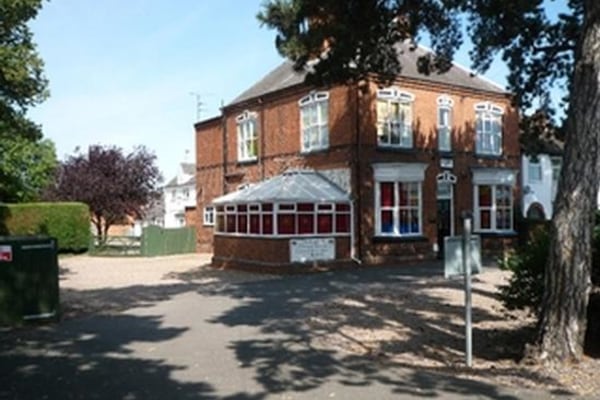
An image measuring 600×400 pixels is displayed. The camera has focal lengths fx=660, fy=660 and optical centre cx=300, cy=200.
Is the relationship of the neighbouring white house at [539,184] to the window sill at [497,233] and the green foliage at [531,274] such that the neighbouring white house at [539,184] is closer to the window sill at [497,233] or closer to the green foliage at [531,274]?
the window sill at [497,233]

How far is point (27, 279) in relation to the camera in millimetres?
12047

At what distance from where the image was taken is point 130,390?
286 inches

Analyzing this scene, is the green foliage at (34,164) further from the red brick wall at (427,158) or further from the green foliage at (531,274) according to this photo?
the green foliage at (531,274)

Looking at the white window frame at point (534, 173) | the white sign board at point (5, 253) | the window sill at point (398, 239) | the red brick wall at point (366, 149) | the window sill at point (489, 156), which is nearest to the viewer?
the white sign board at point (5, 253)

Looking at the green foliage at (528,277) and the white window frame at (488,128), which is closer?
the green foliage at (528,277)

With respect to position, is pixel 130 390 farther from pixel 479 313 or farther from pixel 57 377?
pixel 479 313

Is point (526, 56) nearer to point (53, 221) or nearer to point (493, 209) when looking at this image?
point (493, 209)

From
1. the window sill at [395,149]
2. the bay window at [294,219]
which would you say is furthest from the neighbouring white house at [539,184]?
the bay window at [294,219]

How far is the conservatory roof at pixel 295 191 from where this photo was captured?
2312cm

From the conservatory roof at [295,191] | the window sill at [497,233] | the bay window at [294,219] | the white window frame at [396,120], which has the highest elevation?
the white window frame at [396,120]

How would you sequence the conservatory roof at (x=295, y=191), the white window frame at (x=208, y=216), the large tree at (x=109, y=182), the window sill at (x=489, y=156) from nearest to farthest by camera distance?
the conservatory roof at (x=295, y=191) → the window sill at (x=489, y=156) → the white window frame at (x=208, y=216) → the large tree at (x=109, y=182)

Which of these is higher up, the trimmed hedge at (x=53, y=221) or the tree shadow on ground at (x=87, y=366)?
the trimmed hedge at (x=53, y=221)

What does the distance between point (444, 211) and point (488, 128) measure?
15.1 ft

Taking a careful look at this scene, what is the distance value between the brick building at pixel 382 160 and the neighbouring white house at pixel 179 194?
124ft
